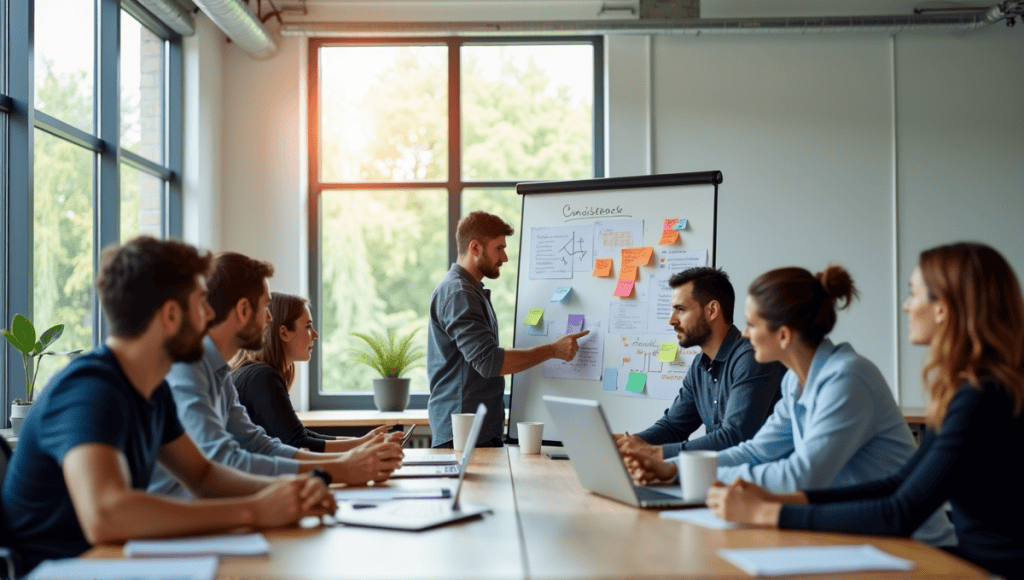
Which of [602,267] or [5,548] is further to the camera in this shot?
[602,267]

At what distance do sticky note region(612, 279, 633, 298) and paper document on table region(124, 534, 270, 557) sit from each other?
2268 mm

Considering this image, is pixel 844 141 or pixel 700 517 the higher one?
pixel 844 141

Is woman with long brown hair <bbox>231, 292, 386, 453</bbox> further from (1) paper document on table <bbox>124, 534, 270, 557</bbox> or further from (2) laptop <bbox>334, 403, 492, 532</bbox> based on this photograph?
(1) paper document on table <bbox>124, 534, 270, 557</bbox>

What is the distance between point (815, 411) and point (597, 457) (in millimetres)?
539

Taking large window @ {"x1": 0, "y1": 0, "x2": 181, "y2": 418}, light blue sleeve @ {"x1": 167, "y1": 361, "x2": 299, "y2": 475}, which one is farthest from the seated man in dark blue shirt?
large window @ {"x1": 0, "y1": 0, "x2": 181, "y2": 418}

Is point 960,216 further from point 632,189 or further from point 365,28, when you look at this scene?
point 365,28

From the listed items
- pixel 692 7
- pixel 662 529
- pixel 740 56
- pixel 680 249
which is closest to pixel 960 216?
pixel 740 56

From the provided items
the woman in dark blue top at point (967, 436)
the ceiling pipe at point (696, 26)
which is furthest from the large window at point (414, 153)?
the woman in dark blue top at point (967, 436)

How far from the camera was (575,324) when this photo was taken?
3.59 m

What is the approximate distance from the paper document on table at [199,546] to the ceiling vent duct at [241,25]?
→ 346 cm

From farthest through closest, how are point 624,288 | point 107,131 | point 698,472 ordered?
point 107,131
point 624,288
point 698,472

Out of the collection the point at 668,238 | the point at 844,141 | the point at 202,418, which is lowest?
the point at 202,418

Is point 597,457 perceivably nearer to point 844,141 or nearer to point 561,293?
point 561,293

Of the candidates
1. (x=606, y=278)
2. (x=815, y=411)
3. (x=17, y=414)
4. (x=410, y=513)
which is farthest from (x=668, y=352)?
(x=17, y=414)
